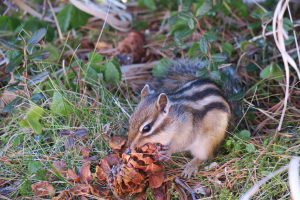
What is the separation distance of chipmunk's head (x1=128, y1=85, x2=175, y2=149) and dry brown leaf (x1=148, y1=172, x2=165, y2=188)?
8.2 inches

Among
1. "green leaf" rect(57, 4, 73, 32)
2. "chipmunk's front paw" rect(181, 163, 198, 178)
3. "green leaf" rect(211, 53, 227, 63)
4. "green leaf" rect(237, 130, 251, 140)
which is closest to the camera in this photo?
"chipmunk's front paw" rect(181, 163, 198, 178)

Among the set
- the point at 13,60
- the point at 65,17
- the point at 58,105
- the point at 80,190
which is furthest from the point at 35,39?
the point at 80,190

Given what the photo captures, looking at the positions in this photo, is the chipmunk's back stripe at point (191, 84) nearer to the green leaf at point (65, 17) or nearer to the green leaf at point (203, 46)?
the green leaf at point (203, 46)

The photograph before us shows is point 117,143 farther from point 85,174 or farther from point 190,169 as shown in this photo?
point 190,169

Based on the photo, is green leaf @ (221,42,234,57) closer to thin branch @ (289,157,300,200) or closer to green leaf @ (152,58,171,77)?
green leaf @ (152,58,171,77)

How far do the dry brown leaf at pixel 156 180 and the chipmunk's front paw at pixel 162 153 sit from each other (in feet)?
0.36

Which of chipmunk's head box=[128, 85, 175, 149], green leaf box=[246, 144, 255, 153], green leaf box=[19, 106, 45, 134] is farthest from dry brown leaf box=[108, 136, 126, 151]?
green leaf box=[246, 144, 255, 153]

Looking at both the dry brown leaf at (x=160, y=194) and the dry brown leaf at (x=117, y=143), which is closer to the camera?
the dry brown leaf at (x=160, y=194)

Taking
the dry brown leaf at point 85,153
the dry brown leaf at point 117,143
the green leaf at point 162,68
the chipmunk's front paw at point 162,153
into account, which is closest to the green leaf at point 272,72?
the green leaf at point 162,68

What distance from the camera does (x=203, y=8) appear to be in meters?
→ 4.57

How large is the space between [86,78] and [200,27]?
3.94 ft

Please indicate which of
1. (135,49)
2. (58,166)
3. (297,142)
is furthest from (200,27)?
(58,166)

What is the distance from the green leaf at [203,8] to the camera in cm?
456

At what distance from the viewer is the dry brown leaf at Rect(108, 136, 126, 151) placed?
3.66 meters
